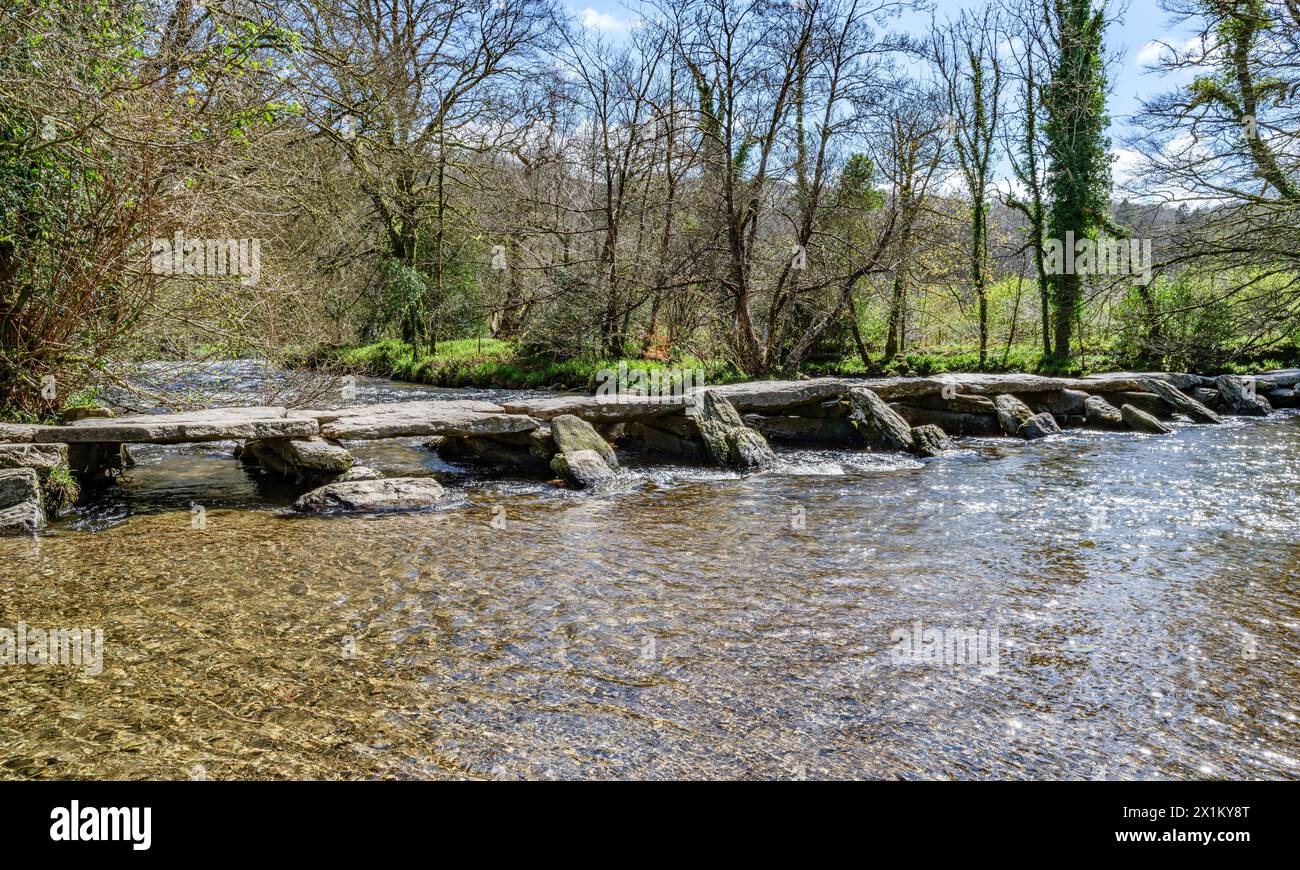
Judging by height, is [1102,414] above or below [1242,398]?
below

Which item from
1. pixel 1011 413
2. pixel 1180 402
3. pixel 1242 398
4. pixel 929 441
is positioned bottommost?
pixel 929 441

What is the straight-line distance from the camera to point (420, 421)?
809cm

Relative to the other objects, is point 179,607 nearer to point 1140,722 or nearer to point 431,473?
point 431,473

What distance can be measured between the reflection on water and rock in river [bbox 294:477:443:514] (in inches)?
12.1

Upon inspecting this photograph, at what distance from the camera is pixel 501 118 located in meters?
17.9

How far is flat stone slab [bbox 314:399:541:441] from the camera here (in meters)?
7.82

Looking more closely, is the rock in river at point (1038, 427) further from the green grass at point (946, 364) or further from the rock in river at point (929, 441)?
the green grass at point (946, 364)

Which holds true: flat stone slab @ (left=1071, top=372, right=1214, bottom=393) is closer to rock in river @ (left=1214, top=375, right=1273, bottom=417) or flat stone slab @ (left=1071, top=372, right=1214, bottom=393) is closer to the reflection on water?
rock in river @ (left=1214, top=375, right=1273, bottom=417)

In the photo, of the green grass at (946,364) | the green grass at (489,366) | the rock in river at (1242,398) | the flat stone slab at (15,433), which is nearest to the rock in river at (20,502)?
the flat stone slab at (15,433)

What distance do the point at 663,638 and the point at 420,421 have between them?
5058 millimetres

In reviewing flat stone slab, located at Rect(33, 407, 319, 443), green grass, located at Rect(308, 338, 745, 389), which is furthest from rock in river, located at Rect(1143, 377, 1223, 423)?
flat stone slab, located at Rect(33, 407, 319, 443)

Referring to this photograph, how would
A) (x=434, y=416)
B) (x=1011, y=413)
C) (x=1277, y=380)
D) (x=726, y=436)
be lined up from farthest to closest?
(x=1277, y=380), (x=1011, y=413), (x=726, y=436), (x=434, y=416)

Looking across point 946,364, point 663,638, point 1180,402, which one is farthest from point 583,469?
point 946,364

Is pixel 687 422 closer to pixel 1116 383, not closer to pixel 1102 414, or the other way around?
pixel 1102 414
